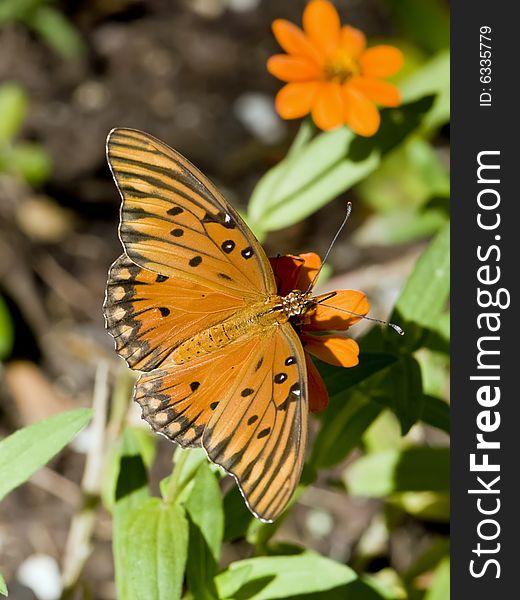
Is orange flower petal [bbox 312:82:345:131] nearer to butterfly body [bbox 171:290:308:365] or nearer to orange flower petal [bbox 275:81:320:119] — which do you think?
orange flower petal [bbox 275:81:320:119]

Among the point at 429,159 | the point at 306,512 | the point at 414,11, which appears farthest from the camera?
the point at 414,11

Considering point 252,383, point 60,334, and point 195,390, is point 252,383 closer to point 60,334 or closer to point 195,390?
point 195,390

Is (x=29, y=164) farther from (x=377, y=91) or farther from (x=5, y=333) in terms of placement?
(x=377, y=91)

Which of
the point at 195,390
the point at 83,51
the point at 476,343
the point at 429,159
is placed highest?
the point at 83,51

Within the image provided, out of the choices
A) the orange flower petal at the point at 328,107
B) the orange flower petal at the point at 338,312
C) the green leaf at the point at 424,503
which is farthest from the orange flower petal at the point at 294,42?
the green leaf at the point at 424,503

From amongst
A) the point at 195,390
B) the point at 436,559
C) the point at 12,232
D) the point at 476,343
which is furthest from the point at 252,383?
the point at 12,232
